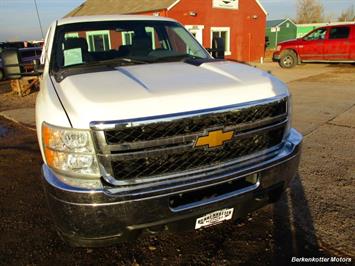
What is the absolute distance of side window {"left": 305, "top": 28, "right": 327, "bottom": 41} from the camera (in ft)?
56.1

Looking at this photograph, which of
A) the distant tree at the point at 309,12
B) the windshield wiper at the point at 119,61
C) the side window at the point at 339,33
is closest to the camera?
the windshield wiper at the point at 119,61

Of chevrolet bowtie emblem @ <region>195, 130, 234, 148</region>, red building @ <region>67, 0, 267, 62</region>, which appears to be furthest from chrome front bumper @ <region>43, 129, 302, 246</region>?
red building @ <region>67, 0, 267, 62</region>

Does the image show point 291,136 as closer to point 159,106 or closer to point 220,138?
point 220,138

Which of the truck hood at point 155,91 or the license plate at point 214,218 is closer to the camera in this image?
the truck hood at point 155,91

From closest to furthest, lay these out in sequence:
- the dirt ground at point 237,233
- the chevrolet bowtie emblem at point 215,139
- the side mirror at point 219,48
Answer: the chevrolet bowtie emblem at point 215,139, the dirt ground at point 237,233, the side mirror at point 219,48

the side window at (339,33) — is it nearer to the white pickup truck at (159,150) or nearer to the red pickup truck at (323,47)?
the red pickup truck at (323,47)

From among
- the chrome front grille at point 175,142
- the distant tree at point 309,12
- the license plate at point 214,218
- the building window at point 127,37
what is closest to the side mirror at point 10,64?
the building window at point 127,37

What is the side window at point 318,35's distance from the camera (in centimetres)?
1709

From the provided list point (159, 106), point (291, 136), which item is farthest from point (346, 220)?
point (159, 106)

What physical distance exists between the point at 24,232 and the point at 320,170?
3.55m

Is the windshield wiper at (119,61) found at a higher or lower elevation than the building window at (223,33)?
higher

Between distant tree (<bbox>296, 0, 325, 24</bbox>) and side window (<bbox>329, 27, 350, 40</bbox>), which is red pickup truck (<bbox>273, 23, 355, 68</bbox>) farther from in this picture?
distant tree (<bbox>296, 0, 325, 24</bbox>)

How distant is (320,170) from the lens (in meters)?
4.21

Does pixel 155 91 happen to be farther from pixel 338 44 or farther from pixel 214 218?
pixel 338 44
